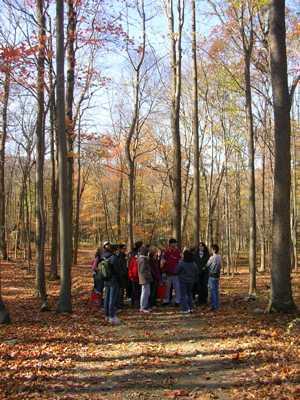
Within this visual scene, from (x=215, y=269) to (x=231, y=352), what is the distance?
15.4 feet

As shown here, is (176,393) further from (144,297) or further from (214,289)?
(214,289)

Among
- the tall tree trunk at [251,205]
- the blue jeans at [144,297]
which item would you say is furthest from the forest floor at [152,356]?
the tall tree trunk at [251,205]

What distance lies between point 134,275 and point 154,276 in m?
0.56

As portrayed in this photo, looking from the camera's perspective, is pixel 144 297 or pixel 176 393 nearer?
pixel 176 393

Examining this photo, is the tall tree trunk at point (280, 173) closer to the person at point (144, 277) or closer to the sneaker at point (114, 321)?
the person at point (144, 277)

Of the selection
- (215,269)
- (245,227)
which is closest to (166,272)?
(215,269)

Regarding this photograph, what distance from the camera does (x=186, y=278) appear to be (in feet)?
39.4

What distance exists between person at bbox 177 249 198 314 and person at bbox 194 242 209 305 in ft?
4.60

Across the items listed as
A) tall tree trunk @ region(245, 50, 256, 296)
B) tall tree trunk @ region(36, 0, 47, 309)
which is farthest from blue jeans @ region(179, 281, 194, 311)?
tall tree trunk @ region(36, 0, 47, 309)

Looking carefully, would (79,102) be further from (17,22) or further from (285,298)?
(285,298)

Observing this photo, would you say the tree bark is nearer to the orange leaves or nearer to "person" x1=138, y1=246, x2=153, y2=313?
"person" x1=138, y1=246, x2=153, y2=313

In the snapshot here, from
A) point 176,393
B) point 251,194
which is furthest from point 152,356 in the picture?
point 251,194

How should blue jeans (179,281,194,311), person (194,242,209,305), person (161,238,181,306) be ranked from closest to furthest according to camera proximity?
1. blue jeans (179,281,194,311)
2. person (161,238,181,306)
3. person (194,242,209,305)

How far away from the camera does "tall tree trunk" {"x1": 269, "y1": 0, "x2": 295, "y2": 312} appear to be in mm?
10555
